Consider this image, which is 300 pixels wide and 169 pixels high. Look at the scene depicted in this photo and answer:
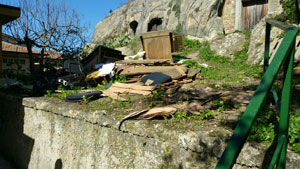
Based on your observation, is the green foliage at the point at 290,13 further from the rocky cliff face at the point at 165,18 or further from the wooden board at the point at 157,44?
the rocky cliff face at the point at 165,18

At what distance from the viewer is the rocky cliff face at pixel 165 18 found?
1594cm

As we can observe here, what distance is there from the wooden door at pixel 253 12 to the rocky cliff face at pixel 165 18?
Result: 1.66m

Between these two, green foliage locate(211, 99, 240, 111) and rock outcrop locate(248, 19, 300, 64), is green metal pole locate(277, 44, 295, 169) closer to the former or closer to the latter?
green foliage locate(211, 99, 240, 111)

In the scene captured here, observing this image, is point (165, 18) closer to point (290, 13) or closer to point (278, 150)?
point (290, 13)

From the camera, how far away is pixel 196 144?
1939 mm

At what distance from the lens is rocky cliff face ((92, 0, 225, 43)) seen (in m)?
15.9

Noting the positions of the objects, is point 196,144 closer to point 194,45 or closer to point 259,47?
point 259,47

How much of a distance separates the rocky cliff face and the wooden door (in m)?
1.66

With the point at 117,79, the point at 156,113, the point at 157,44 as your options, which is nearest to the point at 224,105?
the point at 156,113

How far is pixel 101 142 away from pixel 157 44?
20.4ft

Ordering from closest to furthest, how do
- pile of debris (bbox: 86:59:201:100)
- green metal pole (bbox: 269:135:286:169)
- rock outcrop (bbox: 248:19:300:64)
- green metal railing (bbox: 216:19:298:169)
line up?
green metal railing (bbox: 216:19:298:169) → green metal pole (bbox: 269:135:286:169) → pile of debris (bbox: 86:59:201:100) → rock outcrop (bbox: 248:19:300:64)

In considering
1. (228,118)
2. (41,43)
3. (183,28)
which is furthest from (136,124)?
(183,28)

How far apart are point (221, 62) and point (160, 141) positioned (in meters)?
7.53

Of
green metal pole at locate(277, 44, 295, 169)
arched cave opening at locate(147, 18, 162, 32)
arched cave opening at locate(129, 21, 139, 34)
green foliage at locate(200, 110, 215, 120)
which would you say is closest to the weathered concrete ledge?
green foliage at locate(200, 110, 215, 120)
